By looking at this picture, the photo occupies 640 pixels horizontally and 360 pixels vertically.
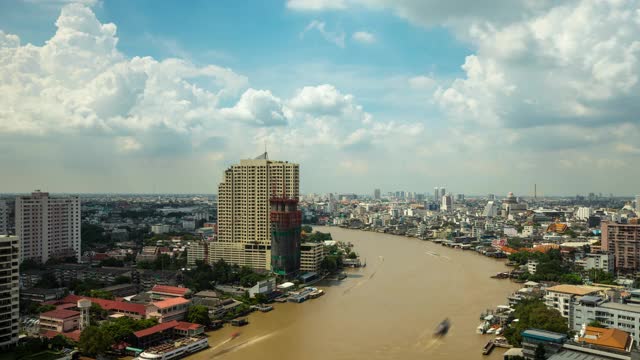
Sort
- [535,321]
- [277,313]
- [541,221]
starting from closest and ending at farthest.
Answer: [535,321] < [277,313] < [541,221]

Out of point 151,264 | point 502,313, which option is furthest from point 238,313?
point 151,264

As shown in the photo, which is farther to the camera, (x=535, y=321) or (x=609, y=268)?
(x=609, y=268)

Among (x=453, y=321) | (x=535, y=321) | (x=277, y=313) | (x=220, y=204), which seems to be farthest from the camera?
(x=220, y=204)

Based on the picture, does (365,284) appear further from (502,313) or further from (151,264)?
(151,264)

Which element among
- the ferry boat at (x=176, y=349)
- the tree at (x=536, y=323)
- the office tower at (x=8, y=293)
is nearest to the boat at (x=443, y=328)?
the tree at (x=536, y=323)

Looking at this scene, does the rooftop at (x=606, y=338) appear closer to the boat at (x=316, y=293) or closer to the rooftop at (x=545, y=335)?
the rooftop at (x=545, y=335)

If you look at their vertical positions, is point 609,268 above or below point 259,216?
below
